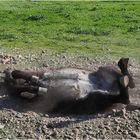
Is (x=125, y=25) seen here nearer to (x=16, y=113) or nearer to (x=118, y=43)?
(x=118, y=43)

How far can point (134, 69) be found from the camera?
1197cm

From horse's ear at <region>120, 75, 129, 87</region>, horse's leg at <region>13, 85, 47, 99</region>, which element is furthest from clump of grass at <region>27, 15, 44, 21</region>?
horse's ear at <region>120, 75, 129, 87</region>

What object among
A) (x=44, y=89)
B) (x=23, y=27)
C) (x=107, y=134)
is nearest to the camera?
(x=107, y=134)

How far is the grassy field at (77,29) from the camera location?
49.7 ft

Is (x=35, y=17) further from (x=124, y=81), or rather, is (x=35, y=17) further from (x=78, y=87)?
(x=124, y=81)

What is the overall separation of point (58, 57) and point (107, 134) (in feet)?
18.1

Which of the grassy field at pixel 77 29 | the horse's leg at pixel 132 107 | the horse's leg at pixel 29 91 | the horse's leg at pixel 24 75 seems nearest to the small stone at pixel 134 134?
the horse's leg at pixel 132 107

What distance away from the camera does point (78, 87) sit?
8859 millimetres

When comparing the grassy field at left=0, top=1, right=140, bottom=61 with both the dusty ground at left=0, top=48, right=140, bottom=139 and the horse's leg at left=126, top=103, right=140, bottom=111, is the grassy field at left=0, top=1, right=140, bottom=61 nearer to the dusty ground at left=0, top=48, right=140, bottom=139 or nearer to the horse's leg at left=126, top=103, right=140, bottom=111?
the horse's leg at left=126, top=103, right=140, bottom=111

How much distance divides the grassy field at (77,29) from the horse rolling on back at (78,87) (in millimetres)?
4529

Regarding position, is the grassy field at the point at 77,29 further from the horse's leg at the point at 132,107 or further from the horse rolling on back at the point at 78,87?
the horse's leg at the point at 132,107

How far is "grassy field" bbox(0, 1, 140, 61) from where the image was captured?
15.1m

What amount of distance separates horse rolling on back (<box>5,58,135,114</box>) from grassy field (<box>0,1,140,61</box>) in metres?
4.53

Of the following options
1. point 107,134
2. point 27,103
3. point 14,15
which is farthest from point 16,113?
point 14,15
